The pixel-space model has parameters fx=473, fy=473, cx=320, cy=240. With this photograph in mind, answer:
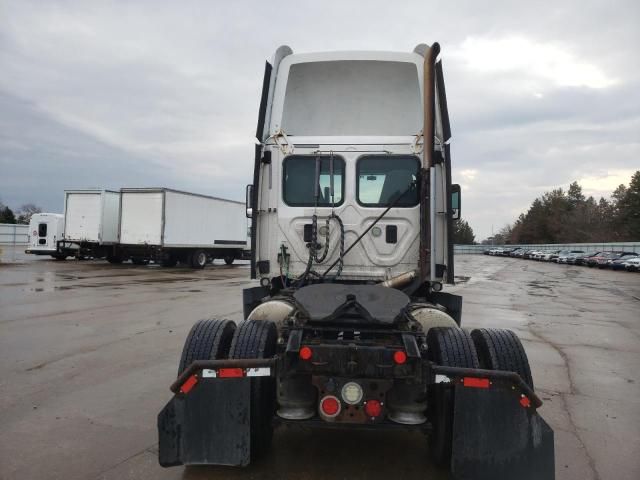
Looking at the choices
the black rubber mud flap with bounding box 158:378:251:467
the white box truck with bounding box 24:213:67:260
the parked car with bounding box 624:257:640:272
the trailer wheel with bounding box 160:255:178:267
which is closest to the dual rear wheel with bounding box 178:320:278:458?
the black rubber mud flap with bounding box 158:378:251:467

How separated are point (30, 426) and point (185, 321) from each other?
17.3ft

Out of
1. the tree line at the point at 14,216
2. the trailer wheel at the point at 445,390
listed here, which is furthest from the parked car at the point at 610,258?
the tree line at the point at 14,216

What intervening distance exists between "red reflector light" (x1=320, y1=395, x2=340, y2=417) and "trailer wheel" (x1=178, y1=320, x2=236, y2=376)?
2.96 feet

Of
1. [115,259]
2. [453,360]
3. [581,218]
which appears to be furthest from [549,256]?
[453,360]

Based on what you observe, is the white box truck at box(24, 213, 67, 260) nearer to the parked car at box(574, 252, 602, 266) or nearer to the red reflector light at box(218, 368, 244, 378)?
the red reflector light at box(218, 368, 244, 378)

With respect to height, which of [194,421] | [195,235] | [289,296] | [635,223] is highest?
[635,223]

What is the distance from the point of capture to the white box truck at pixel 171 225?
23156 millimetres

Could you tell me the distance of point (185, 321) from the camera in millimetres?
9219

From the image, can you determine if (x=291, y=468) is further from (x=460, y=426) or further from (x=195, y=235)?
(x=195, y=235)

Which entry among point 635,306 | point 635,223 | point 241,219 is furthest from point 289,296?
point 635,223

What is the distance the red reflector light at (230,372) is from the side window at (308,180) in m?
2.62

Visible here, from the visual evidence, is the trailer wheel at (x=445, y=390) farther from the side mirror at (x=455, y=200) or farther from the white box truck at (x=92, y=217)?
the white box truck at (x=92, y=217)

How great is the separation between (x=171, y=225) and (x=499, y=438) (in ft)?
73.6

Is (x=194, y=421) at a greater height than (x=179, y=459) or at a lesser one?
greater
